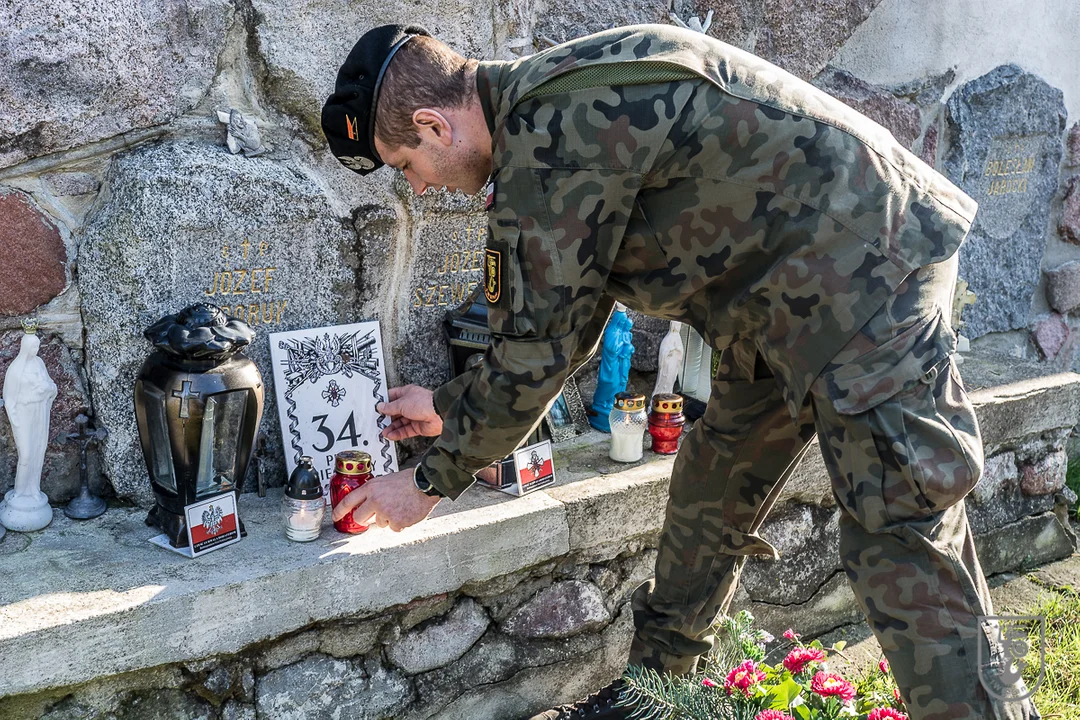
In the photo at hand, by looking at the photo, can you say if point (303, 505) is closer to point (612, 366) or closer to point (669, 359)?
point (612, 366)

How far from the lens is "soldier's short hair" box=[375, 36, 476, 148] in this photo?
187 cm

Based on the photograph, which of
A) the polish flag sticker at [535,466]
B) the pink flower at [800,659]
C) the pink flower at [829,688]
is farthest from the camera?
the polish flag sticker at [535,466]

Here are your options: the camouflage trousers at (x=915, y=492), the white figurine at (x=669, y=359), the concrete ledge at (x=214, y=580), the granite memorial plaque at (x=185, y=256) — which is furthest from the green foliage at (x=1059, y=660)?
the granite memorial plaque at (x=185, y=256)

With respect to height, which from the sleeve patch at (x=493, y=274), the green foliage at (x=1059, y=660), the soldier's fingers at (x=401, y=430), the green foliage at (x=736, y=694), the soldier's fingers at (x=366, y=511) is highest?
the sleeve patch at (x=493, y=274)

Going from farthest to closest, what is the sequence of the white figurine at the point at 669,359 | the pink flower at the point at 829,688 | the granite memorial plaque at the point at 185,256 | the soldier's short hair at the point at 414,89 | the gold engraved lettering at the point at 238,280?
the white figurine at the point at 669,359, the gold engraved lettering at the point at 238,280, the granite memorial plaque at the point at 185,256, the pink flower at the point at 829,688, the soldier's short hair at the point at 414,89

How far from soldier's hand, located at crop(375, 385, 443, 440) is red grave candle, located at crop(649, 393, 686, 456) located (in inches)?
27.3

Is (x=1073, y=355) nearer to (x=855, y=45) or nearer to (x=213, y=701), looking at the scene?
(x=855, y=45)

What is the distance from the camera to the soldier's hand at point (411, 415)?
2465mm

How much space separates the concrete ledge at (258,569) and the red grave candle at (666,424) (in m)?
0.06

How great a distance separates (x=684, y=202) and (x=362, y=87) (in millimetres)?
636

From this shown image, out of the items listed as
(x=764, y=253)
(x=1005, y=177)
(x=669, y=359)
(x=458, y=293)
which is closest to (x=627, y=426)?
(x=669, y=359)

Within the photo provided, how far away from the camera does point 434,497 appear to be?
2.05 metres

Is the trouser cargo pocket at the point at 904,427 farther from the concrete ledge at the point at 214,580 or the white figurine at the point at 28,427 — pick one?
the white figurine at the point at 28,427

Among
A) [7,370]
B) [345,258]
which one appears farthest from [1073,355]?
[7,370]
